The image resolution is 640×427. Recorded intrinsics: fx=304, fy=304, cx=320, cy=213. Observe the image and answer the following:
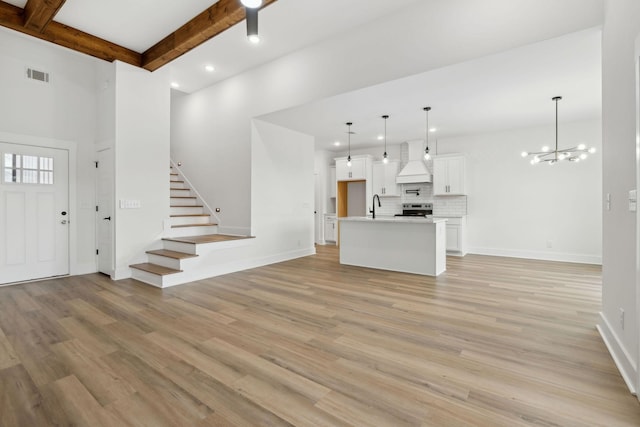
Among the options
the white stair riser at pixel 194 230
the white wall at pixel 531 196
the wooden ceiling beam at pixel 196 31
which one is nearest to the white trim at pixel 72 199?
the white stair riser at pixel 194 230

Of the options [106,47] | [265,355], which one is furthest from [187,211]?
[265,355]

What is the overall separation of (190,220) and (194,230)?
28 centimetres

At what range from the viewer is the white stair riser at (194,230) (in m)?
5.56

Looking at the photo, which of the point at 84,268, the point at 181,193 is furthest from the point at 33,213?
the point at 181,193

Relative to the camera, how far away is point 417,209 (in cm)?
794

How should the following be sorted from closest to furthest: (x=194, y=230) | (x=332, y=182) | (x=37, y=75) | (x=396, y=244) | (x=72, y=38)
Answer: (x=72, y=38), (x=37, y=75), (x=396, y=244), (x=194, y=230), (x=332, y=182)

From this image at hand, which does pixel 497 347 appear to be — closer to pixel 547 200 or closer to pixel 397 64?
pixel 397 64

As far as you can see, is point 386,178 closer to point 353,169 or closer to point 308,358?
point 353,169

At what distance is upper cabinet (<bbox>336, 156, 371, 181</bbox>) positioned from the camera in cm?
845

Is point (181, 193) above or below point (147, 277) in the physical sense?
above

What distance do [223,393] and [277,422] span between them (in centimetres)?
44

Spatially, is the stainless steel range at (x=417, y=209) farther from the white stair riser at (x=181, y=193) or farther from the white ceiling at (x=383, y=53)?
the white stair riser at (x=181, y=193)

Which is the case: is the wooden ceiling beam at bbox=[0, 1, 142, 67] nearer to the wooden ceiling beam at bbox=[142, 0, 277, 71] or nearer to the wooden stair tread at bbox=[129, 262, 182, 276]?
the wooden ceiling beam at bbox=[142, 0, 277, 71]

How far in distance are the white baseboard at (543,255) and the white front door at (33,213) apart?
811 centimetres
